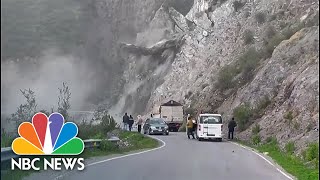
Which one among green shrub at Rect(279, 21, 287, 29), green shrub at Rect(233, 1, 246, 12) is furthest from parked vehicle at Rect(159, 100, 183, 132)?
green shrub at Rect(233, 1, 246, 12)

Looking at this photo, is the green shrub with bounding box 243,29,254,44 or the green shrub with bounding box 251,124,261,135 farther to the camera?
the green shrub with bounding box 243,29,254,44

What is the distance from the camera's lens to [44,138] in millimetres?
9688

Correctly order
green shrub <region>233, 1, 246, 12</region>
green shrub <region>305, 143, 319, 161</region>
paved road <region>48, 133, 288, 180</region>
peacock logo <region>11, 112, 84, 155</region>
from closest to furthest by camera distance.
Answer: peacock logo <region>11, 112, 84, 155</region>
paved road <region>48, 133, 288, 180</region>
green shrub <region>305, 143, 319, 161</region>
green shrub <region>233, 1, 246, 12</region>

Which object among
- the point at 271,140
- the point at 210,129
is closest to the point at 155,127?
the point at 210,129

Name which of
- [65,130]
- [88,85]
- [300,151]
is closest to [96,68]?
[88,85]

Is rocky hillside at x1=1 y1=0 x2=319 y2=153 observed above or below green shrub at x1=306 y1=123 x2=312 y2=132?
above

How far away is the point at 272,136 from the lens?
2873 cm

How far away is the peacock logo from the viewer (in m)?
9.68

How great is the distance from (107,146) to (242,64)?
28.9 meters

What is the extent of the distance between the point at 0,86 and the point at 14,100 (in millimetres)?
2006

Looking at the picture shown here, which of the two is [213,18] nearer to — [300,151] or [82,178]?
[300,151]

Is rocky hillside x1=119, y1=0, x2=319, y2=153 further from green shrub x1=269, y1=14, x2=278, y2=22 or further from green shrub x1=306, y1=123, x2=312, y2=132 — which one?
green shrub x1=269, y1=14, x2=278, y2=22

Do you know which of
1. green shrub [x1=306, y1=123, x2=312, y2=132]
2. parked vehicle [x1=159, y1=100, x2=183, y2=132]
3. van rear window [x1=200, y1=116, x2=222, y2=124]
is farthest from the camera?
parked vehicle [x1=159, y1=100, x2=183, y2=132]

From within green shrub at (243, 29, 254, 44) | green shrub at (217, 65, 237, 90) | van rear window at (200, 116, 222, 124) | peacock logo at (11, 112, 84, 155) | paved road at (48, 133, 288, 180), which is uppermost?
green shrub at (243, 29, 254, 44)
